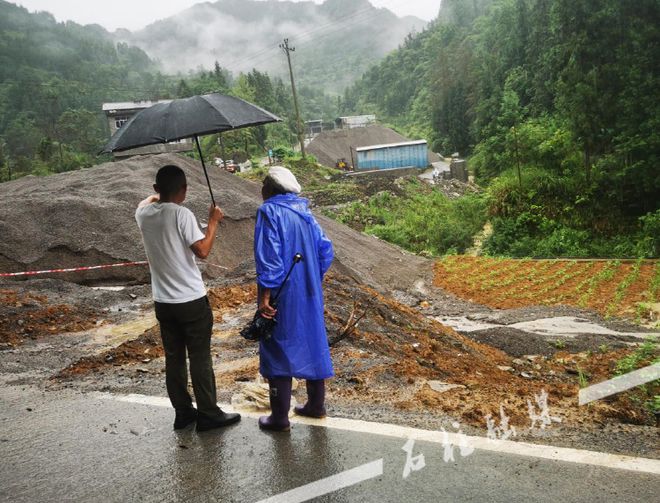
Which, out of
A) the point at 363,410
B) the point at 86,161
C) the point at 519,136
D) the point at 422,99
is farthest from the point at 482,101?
the point at 363,410

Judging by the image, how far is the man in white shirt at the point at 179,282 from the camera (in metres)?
3.56

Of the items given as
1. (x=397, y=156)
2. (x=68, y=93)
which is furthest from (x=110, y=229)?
(x=68, y=93)

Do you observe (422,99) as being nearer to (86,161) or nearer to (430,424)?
(86,161)

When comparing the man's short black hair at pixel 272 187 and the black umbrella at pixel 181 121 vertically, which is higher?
the black umbrella at pixel 181 121

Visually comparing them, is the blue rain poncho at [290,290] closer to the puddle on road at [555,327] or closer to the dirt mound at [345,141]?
the puddle on road at [555,327]

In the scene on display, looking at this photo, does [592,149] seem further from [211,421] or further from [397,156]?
[397,156]

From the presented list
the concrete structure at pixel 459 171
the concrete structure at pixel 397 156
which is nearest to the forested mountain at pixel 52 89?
the concrete structure at pixel 397 156

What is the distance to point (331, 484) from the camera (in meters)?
2.98

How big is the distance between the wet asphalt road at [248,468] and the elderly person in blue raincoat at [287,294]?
1.24ft

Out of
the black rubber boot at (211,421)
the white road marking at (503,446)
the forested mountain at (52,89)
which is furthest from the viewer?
the forested mountain at (52,89)

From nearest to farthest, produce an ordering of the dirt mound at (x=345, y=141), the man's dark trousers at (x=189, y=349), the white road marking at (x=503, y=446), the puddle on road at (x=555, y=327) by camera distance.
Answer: the white road marking at (x=503, y=446) → the man's dark trousers at (x=189, y=349) → the puddle on road at (x=555, y=327) → the dirt mound at (x=345, y=141)

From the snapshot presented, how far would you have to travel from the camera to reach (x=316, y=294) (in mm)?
3613

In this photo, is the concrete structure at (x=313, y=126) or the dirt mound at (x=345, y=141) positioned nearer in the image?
the dirt mound at (x=345, y=141)

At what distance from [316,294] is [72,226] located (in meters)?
10.4
